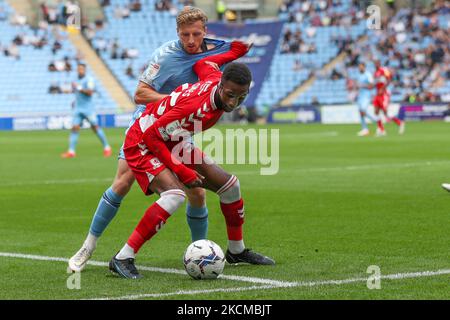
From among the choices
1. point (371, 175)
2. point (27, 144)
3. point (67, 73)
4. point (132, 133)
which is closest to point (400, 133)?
point (27, 144)

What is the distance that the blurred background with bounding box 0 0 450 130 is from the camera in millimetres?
53875

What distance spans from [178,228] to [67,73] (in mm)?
45103

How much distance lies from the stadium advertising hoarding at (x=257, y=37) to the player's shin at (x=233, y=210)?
4578 centimetres

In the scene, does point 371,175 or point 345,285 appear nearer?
point 345,285

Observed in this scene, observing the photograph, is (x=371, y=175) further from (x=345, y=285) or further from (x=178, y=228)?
(x=345, y=285)

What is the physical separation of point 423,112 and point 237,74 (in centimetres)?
A: 4347

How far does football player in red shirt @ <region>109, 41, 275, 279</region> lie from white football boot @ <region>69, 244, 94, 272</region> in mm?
395

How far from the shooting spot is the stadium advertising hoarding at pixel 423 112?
4972cm

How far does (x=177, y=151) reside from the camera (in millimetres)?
8648

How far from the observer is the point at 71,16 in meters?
56.0
